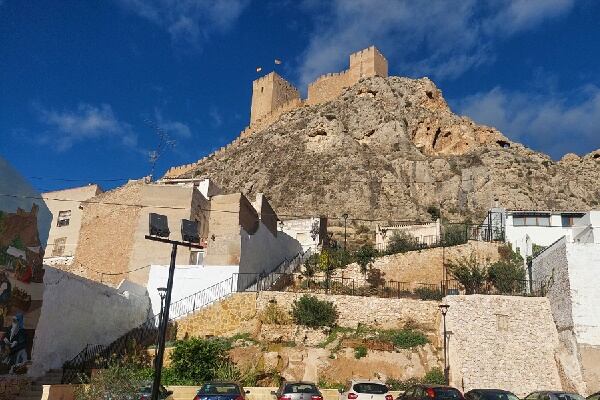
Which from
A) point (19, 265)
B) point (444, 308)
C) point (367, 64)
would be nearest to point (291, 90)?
point (367, 64)

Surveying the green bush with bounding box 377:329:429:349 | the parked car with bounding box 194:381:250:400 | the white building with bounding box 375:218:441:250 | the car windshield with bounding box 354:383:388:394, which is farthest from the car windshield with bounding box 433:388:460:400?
the white building with bounding box 375:218:441:250

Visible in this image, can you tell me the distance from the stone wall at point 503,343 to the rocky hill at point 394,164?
33221 millimetres

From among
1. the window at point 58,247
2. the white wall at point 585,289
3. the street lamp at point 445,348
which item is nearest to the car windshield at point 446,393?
the street lamp at point 445,348

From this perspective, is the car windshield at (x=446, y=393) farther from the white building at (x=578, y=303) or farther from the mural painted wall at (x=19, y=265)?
the mural painted wall at (x=19, y=265)

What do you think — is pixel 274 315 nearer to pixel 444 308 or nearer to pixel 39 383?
pixel 444 308

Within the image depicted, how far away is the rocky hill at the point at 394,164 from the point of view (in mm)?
59469

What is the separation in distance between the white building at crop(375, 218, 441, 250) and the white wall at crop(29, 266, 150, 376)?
2069cm

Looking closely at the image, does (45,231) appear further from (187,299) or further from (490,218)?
(490,218)

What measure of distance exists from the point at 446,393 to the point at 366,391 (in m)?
2.32

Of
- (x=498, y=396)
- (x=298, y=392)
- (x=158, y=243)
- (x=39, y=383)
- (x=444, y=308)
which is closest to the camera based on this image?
(x=298, y=392)

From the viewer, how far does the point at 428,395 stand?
1410cm

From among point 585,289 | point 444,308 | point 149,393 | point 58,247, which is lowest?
point 149,393

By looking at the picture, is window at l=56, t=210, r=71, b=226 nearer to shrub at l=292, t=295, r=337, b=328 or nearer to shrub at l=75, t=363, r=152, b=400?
shrub at l=292, t=295, r=337, b=328

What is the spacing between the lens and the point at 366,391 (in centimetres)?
1518
